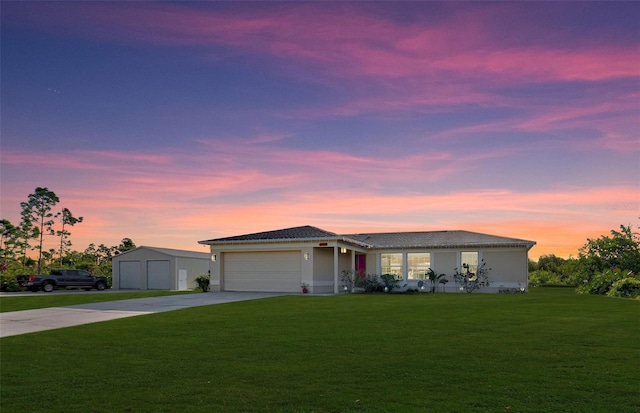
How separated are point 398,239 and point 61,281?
71.6ft

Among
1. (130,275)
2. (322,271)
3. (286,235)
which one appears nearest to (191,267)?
(130,275)

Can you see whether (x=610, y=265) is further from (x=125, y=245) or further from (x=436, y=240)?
(x=125, y=245)

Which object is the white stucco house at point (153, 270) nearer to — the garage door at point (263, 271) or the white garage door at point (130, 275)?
the white garage door at point (130, 275)

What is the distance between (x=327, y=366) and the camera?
8.56m

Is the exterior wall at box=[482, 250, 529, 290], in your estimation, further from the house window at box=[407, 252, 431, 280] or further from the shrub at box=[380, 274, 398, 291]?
the shrub at box=[380, 274, 398, 291]

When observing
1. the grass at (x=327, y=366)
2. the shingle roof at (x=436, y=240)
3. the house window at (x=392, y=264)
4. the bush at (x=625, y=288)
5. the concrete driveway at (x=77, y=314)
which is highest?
the shingle roof at (x=436, y=240)

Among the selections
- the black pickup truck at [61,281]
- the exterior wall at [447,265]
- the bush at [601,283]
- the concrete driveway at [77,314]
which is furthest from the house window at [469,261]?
the black pickup truck at [61,281]

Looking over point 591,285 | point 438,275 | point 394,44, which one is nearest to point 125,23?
point 394,44

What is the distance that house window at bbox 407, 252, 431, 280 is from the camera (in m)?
33.2

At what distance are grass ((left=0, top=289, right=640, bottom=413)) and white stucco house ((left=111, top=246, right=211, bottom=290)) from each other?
2332 cm

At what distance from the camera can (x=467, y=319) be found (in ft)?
49.4

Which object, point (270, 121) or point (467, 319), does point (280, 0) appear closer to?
point (270, 121)

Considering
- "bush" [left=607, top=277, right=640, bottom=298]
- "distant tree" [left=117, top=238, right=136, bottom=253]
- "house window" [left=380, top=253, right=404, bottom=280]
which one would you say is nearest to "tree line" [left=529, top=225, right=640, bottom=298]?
"bush" [left=607, top=277, right=640, bottom=298]

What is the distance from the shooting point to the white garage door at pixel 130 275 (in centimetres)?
3856
